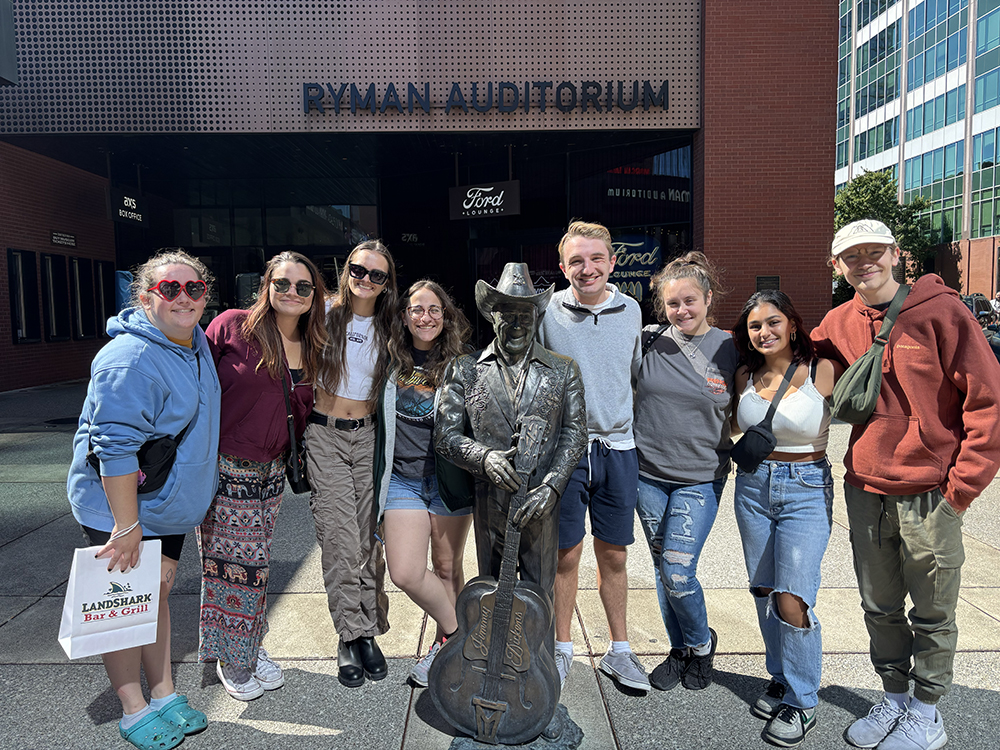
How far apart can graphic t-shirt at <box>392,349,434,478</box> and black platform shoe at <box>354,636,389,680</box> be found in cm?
93

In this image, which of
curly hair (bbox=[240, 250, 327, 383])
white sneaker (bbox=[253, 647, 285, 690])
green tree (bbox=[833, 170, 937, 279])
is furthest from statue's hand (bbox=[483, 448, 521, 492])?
green tree (bbox=[833, 170, 937, 279])

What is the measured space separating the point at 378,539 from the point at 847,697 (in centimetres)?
232

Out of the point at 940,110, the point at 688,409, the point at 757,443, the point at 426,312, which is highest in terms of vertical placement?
the point at 940,110

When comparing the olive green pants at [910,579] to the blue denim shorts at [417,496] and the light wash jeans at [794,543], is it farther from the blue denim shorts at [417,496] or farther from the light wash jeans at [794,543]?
the blue denim shorts at [417,496]

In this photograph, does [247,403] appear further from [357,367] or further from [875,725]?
[875,725]

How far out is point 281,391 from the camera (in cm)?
302

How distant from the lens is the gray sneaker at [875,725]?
2682 millimetres

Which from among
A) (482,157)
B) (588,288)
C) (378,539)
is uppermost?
(482,157)

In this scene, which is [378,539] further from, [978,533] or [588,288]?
[978,533]

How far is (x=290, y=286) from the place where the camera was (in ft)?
9.98

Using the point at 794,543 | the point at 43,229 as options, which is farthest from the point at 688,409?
the point at 43,229

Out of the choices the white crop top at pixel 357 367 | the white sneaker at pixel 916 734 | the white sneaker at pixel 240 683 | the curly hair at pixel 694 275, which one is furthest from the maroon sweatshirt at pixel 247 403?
the white sneaker at pixel 916 734

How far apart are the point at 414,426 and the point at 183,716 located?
1563 millimetres

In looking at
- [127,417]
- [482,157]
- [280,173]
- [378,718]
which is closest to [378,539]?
[378,718]
